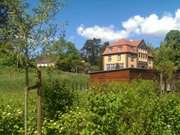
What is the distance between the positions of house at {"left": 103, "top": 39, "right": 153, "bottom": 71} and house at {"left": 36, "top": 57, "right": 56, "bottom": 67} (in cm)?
8873

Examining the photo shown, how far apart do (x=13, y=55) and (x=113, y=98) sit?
2027 mm

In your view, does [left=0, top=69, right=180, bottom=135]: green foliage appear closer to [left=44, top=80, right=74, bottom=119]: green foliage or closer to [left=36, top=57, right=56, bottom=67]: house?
[left=44, top=80, right=74, bottom=119]: green foliage

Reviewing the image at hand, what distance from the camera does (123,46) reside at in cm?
9862

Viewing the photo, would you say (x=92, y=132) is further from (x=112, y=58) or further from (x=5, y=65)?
(x=112, y=58)

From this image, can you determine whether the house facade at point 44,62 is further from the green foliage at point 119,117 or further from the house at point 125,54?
the house at point 125,54

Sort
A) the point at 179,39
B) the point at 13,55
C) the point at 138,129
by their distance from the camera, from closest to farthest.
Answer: the point at 13,55
the point at 138,129
the point at 179,39

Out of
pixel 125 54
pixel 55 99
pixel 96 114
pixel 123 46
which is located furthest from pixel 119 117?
pixel 123 46

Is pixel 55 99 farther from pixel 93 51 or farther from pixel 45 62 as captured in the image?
pixel 93 51

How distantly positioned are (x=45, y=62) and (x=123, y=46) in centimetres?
9257

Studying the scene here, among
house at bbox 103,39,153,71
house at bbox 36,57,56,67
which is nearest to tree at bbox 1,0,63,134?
house at bbox 36,57,56,67

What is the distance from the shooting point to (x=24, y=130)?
6793 millimetres

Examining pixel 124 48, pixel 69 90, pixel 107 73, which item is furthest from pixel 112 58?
pixel 69 90

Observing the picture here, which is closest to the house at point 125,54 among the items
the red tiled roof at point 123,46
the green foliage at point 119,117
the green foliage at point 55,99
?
the red tiled roof at point 123,46

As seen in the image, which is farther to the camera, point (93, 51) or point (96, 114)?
point (93, 51)
